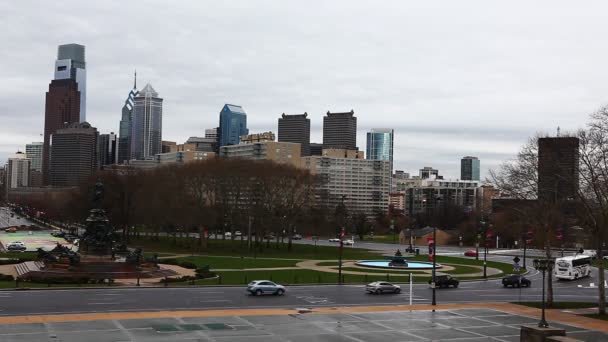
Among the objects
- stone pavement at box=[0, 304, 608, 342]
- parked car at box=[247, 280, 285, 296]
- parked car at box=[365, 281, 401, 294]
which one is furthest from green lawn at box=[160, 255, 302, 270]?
stone pavement at box=[0, 304, 608, 342]

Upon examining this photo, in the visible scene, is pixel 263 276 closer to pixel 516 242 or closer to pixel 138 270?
pixel 138 270

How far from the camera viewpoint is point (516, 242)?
150 m

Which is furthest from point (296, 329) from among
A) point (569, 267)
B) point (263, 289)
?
point (569, 267)

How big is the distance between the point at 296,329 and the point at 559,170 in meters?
24.0

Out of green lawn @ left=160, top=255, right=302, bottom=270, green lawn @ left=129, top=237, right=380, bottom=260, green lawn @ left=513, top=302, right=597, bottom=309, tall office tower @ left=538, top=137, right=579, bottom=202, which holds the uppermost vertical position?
tall office tower @ left=538, top=137, right=579, bottom=202

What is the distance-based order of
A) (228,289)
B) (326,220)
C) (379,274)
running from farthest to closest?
1. (326,220)
2. (379,274)
3. (228,289)

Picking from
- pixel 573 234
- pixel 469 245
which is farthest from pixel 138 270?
pixel 469 245

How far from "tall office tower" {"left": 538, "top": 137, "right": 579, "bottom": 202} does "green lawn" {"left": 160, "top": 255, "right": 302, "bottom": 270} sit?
36.3 m

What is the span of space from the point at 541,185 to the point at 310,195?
6473cm

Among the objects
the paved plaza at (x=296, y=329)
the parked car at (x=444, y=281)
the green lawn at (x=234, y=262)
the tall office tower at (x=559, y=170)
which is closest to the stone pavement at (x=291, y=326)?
the paved plaza at (x=296, y=329)

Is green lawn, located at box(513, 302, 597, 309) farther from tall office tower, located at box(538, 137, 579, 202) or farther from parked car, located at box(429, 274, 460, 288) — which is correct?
parked car, located at box(429, 274, 460, 288)

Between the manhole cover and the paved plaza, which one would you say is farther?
the manhole cover

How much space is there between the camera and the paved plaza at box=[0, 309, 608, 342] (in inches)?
1334

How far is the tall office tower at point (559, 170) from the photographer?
4797 cm
